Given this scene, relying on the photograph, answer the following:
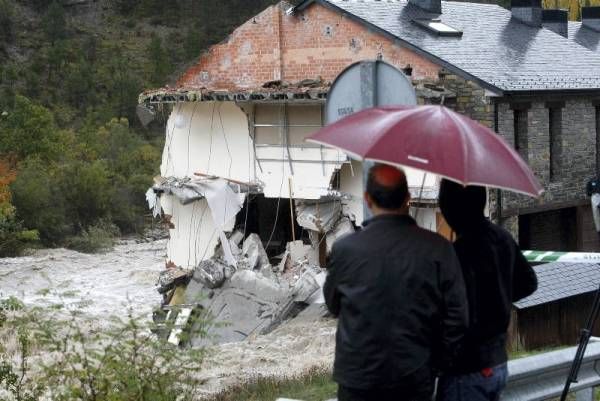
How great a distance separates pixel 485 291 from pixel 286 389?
4.19 meters

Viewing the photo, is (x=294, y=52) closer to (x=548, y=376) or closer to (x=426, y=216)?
(x=426, y=216)

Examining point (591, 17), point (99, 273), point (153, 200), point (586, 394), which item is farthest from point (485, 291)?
point (99, 273)

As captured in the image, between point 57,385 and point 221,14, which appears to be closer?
point 57,385

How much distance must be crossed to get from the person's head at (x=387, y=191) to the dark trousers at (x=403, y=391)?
743mm

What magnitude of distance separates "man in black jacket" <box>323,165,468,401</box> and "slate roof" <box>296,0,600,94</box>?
54.3 feet

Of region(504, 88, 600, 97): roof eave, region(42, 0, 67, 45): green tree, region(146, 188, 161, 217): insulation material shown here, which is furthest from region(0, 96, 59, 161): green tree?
region(504, 88, 600, 97): roof eave

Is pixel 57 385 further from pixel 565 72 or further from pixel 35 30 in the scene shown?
pixel 35 30

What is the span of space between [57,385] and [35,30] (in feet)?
246

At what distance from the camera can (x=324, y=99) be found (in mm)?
20859

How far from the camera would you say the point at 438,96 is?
66.8 ft

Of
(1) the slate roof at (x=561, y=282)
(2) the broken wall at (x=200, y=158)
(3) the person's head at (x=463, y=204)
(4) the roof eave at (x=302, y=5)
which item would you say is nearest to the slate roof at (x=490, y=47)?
(4) the roof eave at (x=302, y=5)

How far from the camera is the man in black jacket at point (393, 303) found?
4.30 m

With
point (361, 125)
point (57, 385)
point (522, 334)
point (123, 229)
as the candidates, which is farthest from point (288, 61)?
point (123, 229)

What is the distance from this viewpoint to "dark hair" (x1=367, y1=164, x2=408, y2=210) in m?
4.42
